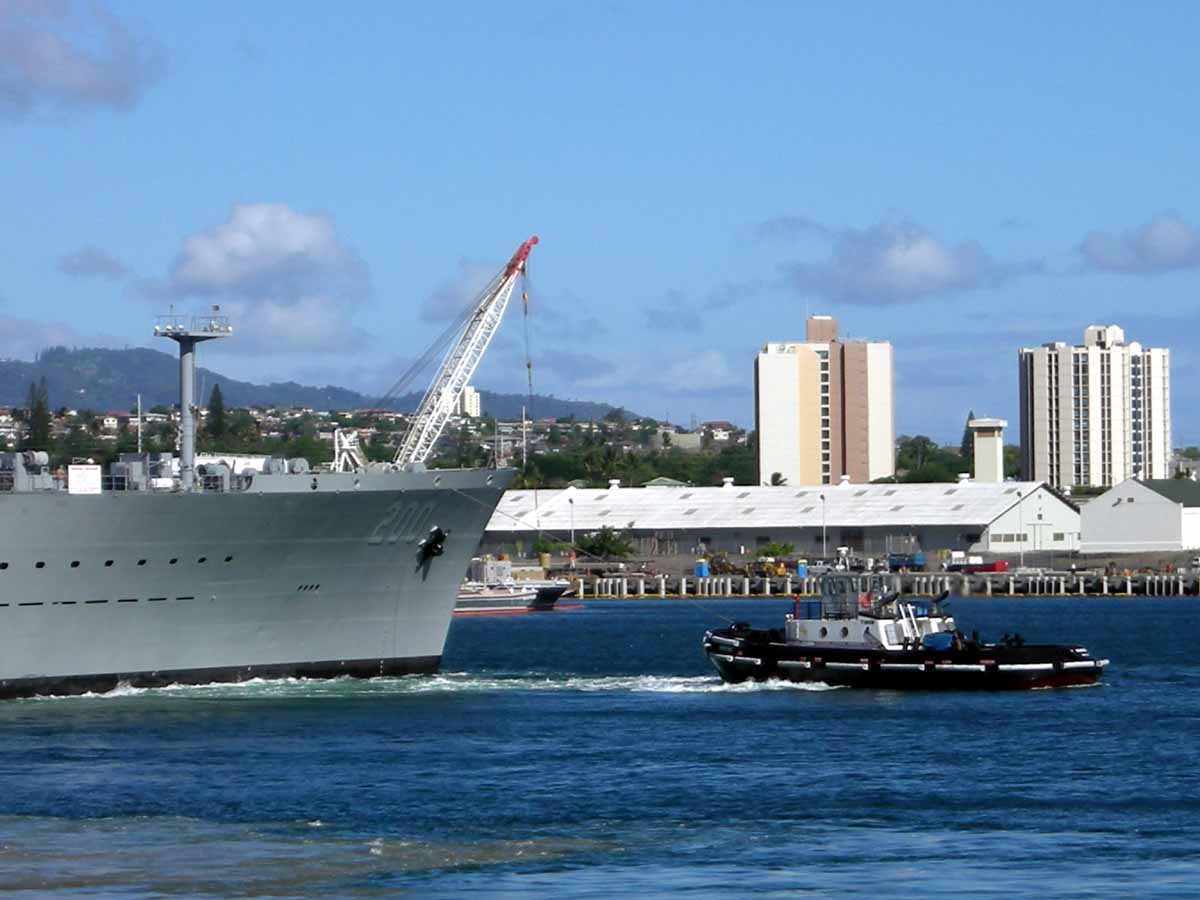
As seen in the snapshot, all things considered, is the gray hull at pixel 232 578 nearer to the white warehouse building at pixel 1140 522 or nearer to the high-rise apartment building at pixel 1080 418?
the white warehouse building at pixel 1140 522

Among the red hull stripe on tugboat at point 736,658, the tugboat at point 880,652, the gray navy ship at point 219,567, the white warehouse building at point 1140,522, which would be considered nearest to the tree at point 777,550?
the white warehouse building at point 1140,522

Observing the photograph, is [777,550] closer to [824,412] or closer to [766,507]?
[766,507]

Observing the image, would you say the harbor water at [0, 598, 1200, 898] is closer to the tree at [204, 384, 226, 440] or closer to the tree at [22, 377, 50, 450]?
the tree at [22, 377, 50, 450]

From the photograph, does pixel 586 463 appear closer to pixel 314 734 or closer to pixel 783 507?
pixel 783 507

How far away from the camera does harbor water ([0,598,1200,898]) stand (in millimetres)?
24281

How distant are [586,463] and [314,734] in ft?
428

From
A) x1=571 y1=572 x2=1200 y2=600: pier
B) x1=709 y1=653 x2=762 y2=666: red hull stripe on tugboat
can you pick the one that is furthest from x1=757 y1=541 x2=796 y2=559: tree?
x1=709 y1=653 x2=762 y2=666: red hull stripe on tugboat

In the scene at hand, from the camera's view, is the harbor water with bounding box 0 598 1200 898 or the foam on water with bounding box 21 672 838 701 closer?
the harbor water with bounding box 0 598 1200 898

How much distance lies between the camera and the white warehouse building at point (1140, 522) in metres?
126

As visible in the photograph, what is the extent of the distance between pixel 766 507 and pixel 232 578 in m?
88.7

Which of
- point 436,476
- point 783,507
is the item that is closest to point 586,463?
point 783,507

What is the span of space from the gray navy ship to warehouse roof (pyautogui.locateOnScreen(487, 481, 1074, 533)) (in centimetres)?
7836

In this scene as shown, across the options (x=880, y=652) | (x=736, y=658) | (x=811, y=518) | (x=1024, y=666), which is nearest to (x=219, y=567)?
(x=736, y=658)

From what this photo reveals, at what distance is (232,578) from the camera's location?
42438 millimetres
